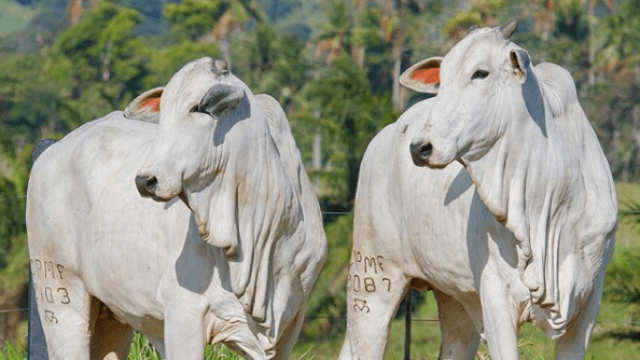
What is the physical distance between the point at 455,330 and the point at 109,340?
1.66m

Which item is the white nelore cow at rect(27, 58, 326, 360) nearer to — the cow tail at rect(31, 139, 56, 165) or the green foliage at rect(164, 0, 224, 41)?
the cow tail at rect(31, 139, 56, 165)

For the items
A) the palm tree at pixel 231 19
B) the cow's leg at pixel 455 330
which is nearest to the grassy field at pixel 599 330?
the cow's leg at pixel 455 330

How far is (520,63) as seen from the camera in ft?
19.6

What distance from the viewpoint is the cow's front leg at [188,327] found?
604 centimetres

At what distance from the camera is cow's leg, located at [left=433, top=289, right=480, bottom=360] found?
7.39 m

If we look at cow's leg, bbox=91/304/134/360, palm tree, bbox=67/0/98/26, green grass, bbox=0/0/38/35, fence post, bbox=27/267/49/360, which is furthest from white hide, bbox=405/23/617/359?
green grass, bbox=0/0/38/35

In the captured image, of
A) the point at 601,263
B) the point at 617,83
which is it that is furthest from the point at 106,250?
the point at 617,83

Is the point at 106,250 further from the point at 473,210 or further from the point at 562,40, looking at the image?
the point at 562,40

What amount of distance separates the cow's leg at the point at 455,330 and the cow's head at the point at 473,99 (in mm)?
1549

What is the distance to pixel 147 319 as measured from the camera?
646cm

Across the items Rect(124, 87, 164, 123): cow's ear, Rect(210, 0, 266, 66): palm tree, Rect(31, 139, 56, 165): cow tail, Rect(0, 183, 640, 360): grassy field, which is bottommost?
Rect(0, 183, 640, 360): grassy field

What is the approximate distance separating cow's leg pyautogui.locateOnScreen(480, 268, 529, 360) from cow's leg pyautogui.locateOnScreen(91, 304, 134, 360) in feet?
6.37

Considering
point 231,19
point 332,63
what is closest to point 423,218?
point 332,63

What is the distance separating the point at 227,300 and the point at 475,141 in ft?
3.77
